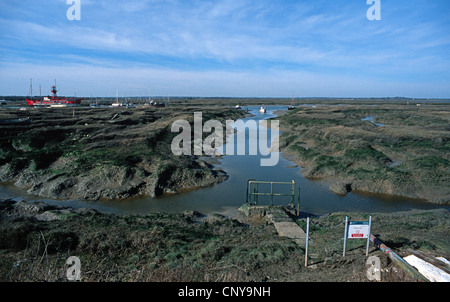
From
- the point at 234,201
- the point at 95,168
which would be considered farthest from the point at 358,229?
the point at 95,168

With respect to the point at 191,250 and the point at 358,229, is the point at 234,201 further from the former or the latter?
the point at 358,229

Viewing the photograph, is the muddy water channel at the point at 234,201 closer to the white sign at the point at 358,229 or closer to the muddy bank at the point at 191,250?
the muddy bank at the point at 191,250

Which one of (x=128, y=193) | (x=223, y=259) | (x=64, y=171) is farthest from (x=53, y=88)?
(x=223, y=259)

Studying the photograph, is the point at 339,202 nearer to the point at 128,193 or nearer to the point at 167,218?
the point at 167,218

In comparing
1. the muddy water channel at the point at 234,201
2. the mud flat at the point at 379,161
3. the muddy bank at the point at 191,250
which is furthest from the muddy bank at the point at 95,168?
the mud flat at the point at 379,161

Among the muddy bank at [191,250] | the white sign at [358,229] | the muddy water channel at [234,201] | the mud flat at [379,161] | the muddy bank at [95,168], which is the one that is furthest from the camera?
the mud flat at [379,161]

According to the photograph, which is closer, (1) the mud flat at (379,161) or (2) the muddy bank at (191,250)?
(2) the muddy bank at (191,250)

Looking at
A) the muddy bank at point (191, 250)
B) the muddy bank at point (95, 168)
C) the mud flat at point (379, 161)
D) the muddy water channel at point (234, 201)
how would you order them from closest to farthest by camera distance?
the muddy bank at point (191, 250) < the muddy water channel at point (234, 201) < the muddy bank at point (95, 168) < the mud flat at point (379, 161)

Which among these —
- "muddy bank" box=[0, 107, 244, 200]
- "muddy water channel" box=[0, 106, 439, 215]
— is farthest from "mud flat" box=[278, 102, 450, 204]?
"muddy bank" box=[0, 107, 244, 200]
